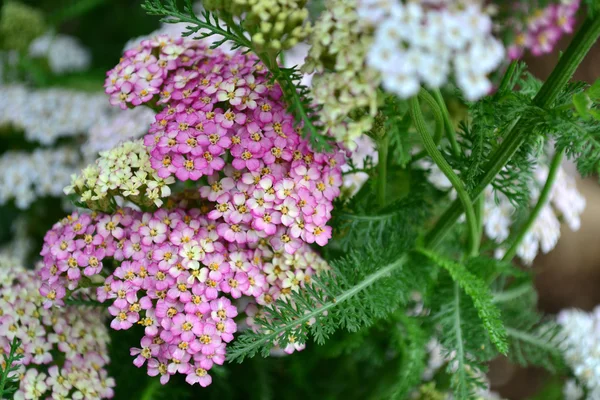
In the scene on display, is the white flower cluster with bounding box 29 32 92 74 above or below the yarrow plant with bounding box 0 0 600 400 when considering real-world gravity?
below

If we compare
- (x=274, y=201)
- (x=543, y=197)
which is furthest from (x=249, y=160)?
(x=543, y=197)

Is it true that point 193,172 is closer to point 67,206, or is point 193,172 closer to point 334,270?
point 334,270

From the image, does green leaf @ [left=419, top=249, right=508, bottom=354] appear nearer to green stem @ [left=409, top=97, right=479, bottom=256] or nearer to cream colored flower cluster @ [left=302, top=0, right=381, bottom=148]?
green stem @ [left=409, top=97, right=479, bottom=256]

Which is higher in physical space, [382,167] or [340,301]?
[382,167]

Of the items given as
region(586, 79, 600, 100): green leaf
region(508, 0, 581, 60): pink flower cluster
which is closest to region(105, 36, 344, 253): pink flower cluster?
region(586, 79, 600, 100): green leaf

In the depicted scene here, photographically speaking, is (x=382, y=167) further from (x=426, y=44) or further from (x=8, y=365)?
(x=8, y=365)

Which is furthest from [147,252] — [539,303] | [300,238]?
[539,303]
